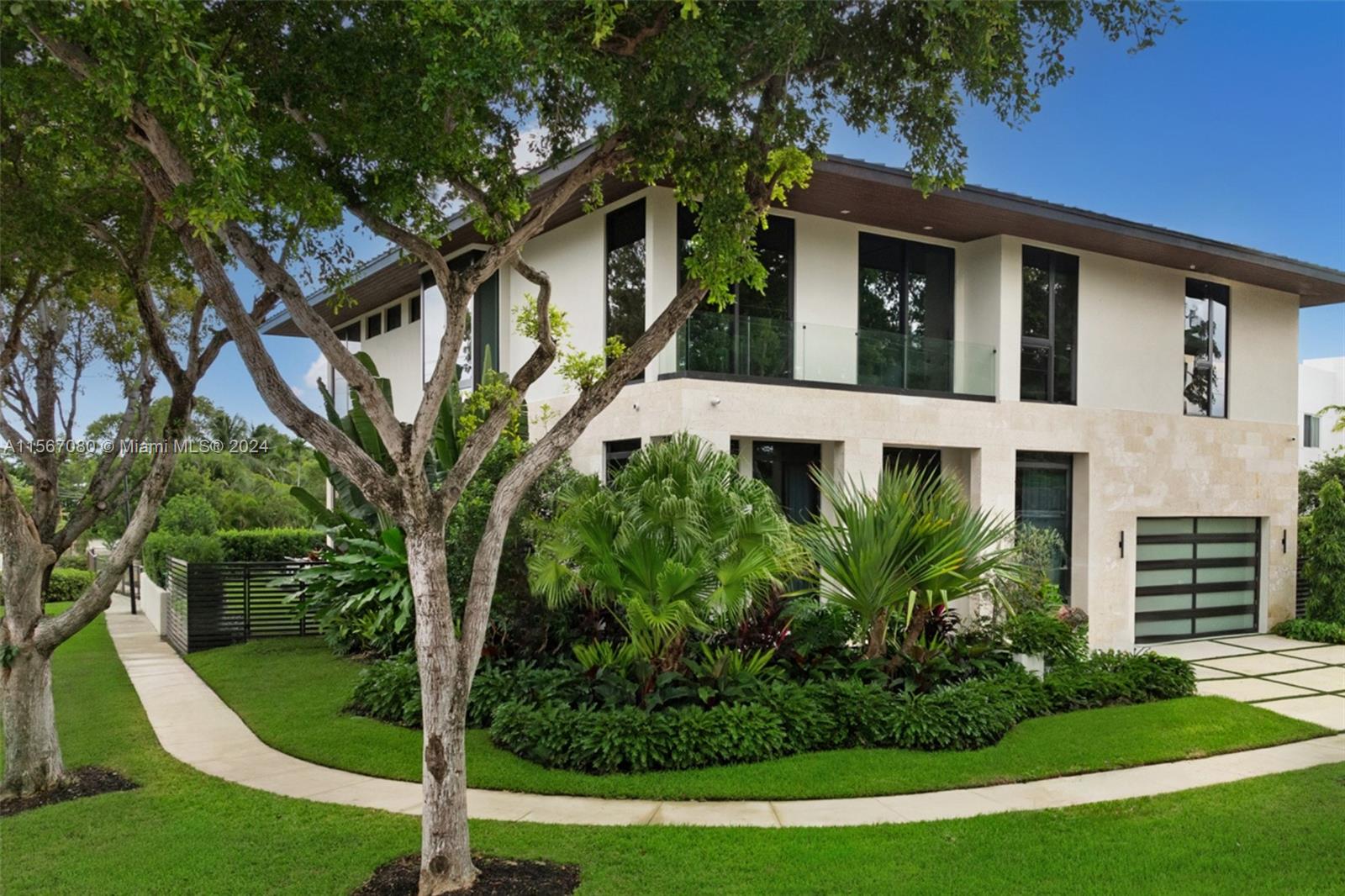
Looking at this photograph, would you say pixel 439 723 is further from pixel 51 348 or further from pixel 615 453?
pixel 615 453

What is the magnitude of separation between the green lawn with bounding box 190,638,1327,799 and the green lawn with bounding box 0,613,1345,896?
3.14 ft

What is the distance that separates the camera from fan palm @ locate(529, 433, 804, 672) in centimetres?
893

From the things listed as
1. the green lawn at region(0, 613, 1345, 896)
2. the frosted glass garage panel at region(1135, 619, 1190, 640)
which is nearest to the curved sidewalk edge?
the green lawn at region(0, 613, 1345, 896)

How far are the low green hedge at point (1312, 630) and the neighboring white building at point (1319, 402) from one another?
2365cm

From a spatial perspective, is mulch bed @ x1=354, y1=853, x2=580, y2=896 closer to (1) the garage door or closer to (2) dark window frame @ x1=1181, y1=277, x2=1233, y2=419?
(1) the garage door

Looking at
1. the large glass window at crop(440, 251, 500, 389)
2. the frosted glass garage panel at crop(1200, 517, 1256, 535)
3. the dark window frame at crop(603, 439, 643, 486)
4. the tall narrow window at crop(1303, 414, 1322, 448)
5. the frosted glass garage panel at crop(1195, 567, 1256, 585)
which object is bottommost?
the frosted glass garage panel at crop(1195, 567, 1256, 585)

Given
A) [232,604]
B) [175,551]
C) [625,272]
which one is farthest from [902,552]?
[175,551]

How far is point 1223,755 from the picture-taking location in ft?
30.5

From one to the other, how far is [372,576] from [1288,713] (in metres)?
12.0

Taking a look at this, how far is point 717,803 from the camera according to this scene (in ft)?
24.8

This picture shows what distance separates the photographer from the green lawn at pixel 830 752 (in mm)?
7891

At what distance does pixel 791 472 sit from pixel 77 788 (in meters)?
9.90

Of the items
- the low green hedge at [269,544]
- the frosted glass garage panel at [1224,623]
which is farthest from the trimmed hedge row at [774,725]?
the low green hedge at [269,544]

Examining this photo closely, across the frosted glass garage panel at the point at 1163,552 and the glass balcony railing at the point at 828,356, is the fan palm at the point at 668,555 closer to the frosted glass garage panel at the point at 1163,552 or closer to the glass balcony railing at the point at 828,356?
the glass balcony railing at the point at 828,356
